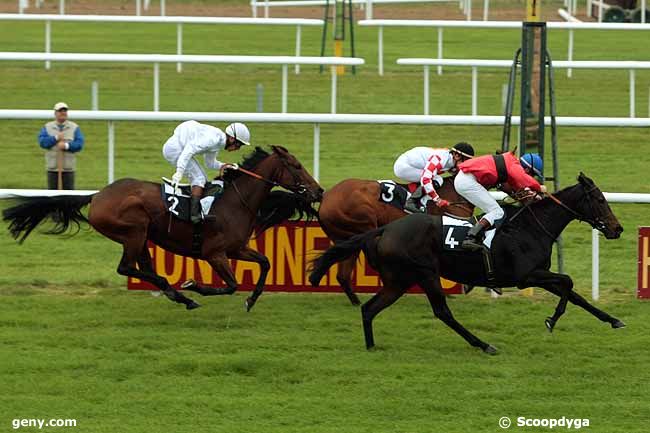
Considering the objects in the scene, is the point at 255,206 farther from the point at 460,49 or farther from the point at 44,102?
the point at 460,49

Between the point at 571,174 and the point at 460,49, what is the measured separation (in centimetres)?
704

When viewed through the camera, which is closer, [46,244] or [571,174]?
[46,244]

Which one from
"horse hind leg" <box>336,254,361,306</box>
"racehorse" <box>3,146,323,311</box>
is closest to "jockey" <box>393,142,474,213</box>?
"horse hind leg" <box>336,254,361,306</box>

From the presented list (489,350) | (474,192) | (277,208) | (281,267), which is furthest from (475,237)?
(281,267)

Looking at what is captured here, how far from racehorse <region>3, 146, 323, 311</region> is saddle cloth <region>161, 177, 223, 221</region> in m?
0.04

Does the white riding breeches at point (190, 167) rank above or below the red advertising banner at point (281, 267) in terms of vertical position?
above

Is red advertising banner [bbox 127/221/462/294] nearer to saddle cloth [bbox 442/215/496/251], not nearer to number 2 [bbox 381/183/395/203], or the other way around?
number 2 [bbox 381/183/395/203]

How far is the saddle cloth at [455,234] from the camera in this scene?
7629 millimetres

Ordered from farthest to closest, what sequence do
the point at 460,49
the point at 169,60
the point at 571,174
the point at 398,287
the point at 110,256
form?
the point at 460,49, the point at 169,60, the point at 571,174, the point at 110,256, the point at 398,287

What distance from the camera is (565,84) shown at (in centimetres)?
1741

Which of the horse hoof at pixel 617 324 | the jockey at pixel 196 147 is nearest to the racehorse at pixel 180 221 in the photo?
the jockey at pixel 196 147

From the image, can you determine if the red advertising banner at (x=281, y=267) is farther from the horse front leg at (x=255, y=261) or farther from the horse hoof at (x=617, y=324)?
the horse hoof at (x=617, y=324)

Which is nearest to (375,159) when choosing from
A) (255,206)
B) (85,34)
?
(255,206)

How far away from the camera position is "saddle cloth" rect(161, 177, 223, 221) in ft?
27.6
